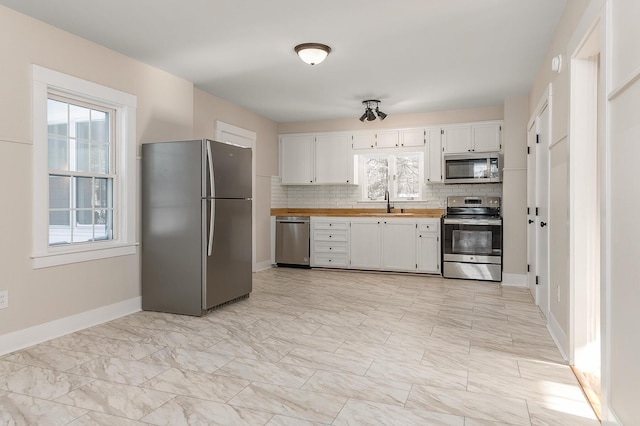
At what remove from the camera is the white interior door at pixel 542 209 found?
3.86 meters

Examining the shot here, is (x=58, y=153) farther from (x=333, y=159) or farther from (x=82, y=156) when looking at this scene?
(x=333, y=159)

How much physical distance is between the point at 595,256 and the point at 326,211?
4956 millimetres

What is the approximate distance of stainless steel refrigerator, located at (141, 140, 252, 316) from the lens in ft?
13.4

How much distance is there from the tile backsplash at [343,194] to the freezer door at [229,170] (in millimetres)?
2648

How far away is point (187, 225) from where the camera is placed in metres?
4.12

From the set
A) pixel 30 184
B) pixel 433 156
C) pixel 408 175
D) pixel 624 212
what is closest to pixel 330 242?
pixel 408 175

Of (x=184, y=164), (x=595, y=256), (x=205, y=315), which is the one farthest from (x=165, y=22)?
(x=595, y=256)

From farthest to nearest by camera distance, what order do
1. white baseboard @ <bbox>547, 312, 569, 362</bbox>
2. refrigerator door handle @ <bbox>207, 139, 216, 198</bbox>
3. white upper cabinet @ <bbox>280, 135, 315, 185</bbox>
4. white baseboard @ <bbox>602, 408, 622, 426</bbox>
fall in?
white upper cabinet @ <bbox>280, 135, 315, 185</bbox> → refrigerator door handle @ <bbox>207, 139, 216, 198</bbox> → white baseboard @ <bbox>547, 312, 569, 362</bbox> → white baseboard @ <bbox>602, 408, 622, 426</bbox>

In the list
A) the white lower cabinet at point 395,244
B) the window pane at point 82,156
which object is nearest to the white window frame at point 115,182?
the window pane at point 82,156

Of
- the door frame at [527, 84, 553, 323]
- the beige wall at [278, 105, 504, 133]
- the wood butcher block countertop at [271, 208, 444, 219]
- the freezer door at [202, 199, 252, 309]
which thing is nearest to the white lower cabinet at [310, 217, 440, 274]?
the wood butcher block countertop at [271, 208, 444, 219]

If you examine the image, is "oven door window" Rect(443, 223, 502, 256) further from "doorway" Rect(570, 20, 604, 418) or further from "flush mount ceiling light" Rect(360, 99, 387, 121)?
"doorway" Rect(570, 20, 604, 418)

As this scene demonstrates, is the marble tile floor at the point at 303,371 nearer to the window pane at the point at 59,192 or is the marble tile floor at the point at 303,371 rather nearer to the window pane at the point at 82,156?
the window pane at the point at 59,192

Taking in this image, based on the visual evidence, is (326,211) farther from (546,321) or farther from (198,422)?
(198,422)

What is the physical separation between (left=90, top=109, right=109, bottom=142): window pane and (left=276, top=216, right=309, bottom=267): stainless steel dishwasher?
3.54 meters
